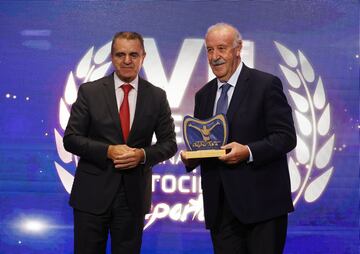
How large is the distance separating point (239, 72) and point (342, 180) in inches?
71.7

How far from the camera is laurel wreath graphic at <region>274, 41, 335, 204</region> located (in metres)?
3.95

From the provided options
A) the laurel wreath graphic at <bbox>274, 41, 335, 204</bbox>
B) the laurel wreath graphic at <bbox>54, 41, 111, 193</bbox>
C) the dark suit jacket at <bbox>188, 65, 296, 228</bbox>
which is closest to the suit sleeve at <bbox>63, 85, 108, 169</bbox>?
the dark suit jacket at <bbox>188, 65, 296, 228</bbox>

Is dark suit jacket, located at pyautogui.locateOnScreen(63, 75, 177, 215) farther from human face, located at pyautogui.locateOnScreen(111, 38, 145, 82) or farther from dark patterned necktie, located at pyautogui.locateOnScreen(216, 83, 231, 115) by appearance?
dark patterned necktie, located at pyautogui.locateOnScreen(216, 83, 231, 115)

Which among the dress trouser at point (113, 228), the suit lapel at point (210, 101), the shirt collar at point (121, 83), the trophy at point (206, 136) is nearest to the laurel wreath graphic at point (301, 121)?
the shirt collar at point (121, 83)

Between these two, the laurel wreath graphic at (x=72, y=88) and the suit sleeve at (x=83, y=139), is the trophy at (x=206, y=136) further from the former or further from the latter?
the laurel wreath graphic at (x=72, y=88)

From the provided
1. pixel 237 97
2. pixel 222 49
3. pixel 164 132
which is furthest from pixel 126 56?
pixel 237 97


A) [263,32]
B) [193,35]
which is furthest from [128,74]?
[263,32]

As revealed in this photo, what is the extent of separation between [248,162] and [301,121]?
5.44ft

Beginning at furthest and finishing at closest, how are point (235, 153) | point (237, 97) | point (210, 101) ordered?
point (210, 101) → point (237, 97) → point (235, 153)

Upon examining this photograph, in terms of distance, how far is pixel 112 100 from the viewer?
2.79 meters

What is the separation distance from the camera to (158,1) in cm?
398

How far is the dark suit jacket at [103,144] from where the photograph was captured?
2.71m

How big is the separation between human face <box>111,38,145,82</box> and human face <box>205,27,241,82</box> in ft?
1.58

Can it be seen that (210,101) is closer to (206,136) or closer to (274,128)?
(206,136)
